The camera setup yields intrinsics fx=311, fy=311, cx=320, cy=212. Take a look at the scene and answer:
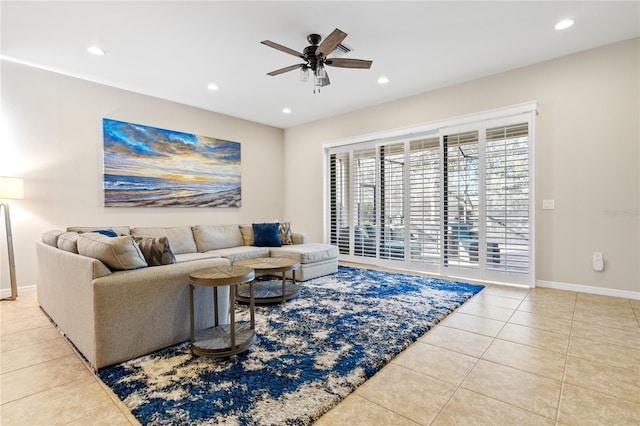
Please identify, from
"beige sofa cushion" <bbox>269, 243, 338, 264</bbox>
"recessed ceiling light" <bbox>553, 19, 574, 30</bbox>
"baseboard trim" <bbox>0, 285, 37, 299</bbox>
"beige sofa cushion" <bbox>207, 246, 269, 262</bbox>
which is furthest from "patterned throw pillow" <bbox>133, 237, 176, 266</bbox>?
"recessed ceiling light" <bbox>553, 19, 574, 30</bbox>

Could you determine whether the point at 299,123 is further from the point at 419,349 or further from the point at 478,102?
the point at 419,349

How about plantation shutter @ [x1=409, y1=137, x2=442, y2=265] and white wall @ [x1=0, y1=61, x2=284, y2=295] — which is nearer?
white wall @ [x1=0, y1=61, x2=284, y2=295]

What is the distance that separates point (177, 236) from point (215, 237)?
0.56 metres

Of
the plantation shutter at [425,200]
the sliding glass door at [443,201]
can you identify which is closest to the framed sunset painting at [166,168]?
the sliding glass door at [443,201]

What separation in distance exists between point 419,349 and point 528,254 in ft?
8.77

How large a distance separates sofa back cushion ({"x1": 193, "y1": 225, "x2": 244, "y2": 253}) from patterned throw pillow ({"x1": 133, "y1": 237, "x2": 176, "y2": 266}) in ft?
7.27

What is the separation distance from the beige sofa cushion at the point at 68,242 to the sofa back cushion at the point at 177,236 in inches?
53.4

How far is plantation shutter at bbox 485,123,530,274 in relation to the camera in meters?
4.10

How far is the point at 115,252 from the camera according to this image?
84.7 inches

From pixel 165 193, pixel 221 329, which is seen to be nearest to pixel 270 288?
pixel 221 329

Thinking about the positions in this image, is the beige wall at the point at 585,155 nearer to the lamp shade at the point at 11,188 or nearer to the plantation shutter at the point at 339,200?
the plantation shutter at the point at 339,200

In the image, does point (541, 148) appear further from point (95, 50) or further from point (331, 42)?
point (95, 50)

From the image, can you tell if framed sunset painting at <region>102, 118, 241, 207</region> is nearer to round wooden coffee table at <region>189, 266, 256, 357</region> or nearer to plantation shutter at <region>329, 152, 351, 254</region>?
plantation shutter at <region>329, 152, 351, 254</region>

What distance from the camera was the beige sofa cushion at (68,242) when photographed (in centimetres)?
255
